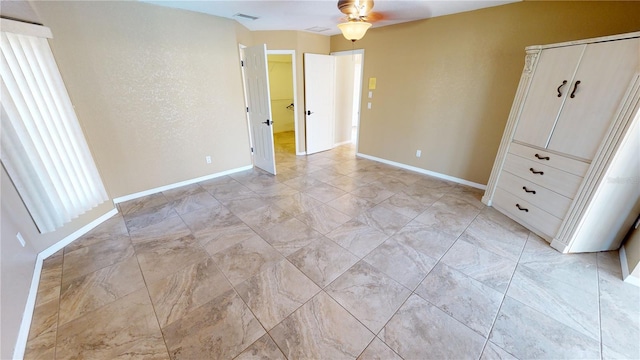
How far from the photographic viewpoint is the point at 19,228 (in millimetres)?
1919

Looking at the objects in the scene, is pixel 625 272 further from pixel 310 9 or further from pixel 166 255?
pixel 310 9

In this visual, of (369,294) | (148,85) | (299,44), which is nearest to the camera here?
(369,294)

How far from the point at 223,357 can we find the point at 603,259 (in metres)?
3.29

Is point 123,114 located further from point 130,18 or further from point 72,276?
point 72,276

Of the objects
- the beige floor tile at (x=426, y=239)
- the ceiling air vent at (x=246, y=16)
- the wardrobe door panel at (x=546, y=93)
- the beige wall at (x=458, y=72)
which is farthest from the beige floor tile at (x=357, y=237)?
the ceiling air vent at (x=246, y=16)

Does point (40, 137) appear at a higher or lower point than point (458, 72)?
lower

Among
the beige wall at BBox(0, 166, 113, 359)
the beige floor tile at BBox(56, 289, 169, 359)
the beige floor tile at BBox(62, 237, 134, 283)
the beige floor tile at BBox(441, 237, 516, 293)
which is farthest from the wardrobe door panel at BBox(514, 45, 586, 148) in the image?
the beige wall at BBox(0, 166, 113, 359)

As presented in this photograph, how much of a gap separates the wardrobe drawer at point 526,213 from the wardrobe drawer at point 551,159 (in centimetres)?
47

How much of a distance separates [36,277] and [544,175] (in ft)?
15.4

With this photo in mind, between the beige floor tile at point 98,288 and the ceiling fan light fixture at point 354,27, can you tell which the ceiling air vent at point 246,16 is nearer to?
the ceiling fan light fixture at point 354,27

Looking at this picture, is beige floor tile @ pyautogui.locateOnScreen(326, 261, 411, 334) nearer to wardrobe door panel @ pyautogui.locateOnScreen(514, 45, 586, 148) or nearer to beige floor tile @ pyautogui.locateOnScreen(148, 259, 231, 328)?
beige floor tile @ pyautogui.locateOnScreen(148, 259, 231, 328)

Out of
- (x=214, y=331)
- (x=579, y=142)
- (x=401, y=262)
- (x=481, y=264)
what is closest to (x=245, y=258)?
(x=214, y=331)

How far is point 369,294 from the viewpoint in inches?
71.7

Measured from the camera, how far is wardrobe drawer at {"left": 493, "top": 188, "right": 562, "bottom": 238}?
2.35 metres
